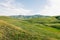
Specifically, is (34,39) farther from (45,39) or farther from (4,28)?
(4,28)

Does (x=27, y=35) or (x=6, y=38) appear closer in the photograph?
(x=6, y=38)

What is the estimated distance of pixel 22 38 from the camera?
37.8m

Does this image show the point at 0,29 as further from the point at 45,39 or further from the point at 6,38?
the point at 45,39

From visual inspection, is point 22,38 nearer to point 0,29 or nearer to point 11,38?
point 11,38

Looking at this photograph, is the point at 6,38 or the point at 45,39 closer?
the point at 6,38

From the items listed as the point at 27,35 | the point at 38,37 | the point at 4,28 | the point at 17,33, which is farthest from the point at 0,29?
the point at 38,37

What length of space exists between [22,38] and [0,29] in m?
6.22

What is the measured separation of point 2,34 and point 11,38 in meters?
2.39

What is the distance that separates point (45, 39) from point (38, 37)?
1.86m

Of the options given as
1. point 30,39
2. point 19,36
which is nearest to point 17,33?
point 19,36

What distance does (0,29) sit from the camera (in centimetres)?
3981

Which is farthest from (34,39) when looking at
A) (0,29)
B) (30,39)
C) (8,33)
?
(0,29)

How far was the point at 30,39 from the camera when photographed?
124ft

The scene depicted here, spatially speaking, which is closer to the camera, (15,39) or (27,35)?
(15,39)
